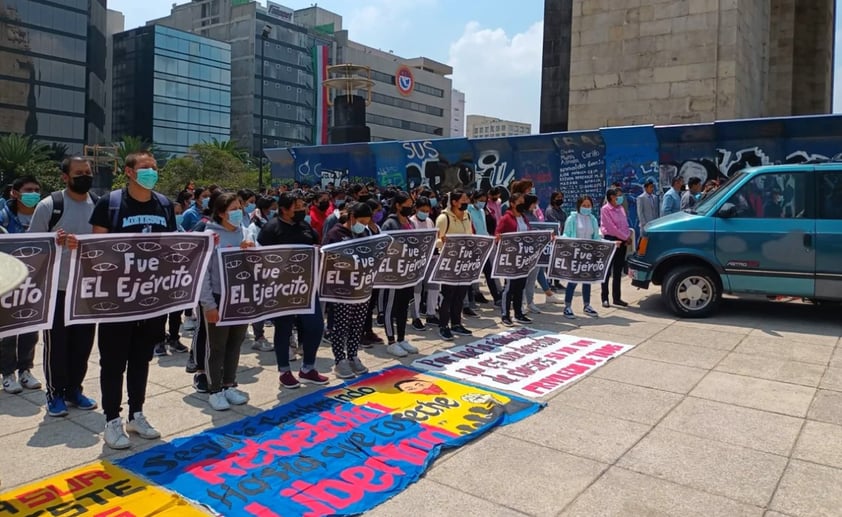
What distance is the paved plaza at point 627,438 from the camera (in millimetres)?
3627

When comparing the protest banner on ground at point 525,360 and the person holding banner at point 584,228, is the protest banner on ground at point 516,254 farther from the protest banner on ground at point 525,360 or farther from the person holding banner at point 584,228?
the protest banner on ground at point 525,360

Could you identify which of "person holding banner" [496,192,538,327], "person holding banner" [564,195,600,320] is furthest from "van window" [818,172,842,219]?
"person holding banner" [496,192,538,327]

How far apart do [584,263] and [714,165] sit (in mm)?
6882

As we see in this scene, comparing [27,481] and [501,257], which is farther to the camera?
[501,257]

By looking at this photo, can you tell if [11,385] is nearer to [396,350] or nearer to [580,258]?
[396,350]

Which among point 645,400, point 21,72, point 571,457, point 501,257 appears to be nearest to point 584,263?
point 501,257

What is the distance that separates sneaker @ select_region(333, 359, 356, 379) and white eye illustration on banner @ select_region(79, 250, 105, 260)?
8.17 feet

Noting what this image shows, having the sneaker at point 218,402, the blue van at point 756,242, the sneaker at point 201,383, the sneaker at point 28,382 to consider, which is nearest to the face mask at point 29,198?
the sneaker at point 28,382

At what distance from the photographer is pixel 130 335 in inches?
173

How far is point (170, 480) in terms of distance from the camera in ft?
12.2

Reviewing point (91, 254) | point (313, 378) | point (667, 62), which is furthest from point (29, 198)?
point (667, 62)

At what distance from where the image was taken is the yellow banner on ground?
10.9 ft

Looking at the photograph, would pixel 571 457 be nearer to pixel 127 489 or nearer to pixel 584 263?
pixel 127 489

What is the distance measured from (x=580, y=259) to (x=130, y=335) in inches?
269
